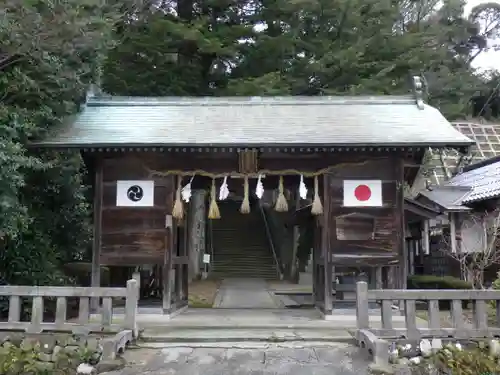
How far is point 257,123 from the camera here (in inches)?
464

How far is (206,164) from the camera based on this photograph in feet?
37.2

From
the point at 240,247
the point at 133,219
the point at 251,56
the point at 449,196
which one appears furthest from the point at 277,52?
the point at 133,219

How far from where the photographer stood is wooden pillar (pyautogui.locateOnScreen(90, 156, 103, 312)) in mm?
10891

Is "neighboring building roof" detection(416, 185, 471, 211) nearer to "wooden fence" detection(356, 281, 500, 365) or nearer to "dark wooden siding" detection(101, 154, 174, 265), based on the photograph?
"wooden fence" detection(356, 281, 500, 365)

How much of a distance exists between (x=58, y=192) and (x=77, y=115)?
1897mm

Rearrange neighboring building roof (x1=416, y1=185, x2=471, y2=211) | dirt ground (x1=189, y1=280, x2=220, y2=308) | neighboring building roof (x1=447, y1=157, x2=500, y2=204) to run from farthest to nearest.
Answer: neighboring building roof (x1=416, y1=185, x2=471, y2=211) < dirt ground (x1=189, y1=280, x2=220, y2=308) < neighboring building roof (x1=447, y1=157, x2=500, y2=204)

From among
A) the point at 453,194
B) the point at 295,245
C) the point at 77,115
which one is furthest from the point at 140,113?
the point at 295,245

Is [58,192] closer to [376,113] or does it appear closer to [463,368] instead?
[376,113]

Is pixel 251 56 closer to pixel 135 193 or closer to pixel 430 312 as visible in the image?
pixel 135 193

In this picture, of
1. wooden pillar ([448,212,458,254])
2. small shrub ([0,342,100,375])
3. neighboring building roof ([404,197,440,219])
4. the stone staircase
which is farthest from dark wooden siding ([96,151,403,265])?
the stone staircase

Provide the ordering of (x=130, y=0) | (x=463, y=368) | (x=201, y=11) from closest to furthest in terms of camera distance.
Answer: (x=463, y=368)
(x=130, y=0)
(x=201, y=11)

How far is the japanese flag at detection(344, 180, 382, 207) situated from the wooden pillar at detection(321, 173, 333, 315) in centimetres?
40

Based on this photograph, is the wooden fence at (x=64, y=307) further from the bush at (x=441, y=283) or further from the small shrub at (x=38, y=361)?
the bush at (x=441, y=283)

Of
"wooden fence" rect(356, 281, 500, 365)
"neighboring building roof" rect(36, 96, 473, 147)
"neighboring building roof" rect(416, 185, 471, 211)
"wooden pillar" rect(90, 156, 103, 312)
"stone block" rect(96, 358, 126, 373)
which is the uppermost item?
"neighboring building roof" rect(36, 96, 473, 147)
